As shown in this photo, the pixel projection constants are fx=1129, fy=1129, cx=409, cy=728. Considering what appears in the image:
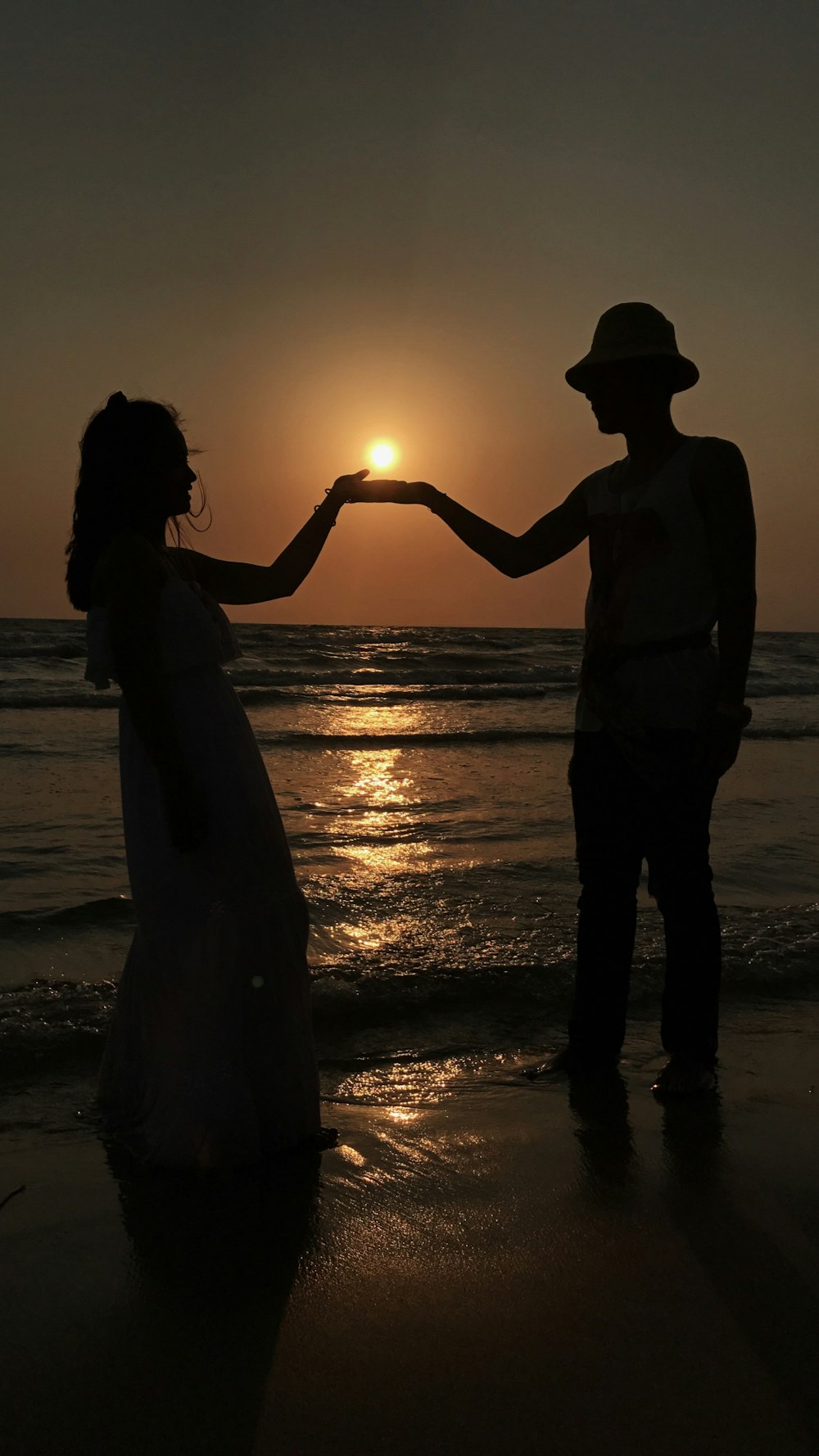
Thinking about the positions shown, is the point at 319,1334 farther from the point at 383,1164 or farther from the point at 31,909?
the point at 31,909

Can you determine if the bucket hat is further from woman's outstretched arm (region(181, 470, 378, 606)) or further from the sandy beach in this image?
the sandy beach

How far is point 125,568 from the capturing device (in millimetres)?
2662

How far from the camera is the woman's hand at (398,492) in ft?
12.3

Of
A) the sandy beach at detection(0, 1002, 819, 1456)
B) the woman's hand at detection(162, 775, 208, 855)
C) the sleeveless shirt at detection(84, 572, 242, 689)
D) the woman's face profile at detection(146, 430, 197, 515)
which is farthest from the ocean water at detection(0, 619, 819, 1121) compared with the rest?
the woman's face profile at detection(146, 430, 197, 515)

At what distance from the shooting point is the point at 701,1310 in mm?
2125

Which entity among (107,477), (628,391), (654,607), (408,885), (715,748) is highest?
(628,391)

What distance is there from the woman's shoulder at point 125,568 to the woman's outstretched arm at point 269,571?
12.0 inches

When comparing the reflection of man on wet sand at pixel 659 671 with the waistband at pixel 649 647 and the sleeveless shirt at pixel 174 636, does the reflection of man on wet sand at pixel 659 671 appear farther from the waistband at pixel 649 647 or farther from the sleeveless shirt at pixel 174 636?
the sleeveless shirt at pixel 174 636

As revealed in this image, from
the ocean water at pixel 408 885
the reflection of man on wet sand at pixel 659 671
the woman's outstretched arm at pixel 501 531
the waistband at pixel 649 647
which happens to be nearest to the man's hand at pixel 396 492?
the woman's outstretched arm at pixel 501 531

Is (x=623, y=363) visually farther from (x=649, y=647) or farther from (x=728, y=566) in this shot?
(x=649, y=647)

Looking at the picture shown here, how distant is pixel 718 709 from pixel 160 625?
1502 mm

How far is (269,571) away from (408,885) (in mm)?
2893

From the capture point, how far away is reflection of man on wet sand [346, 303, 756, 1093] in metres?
3.03

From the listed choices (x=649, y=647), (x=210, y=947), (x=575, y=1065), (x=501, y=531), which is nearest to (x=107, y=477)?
(x=210, y=947)
